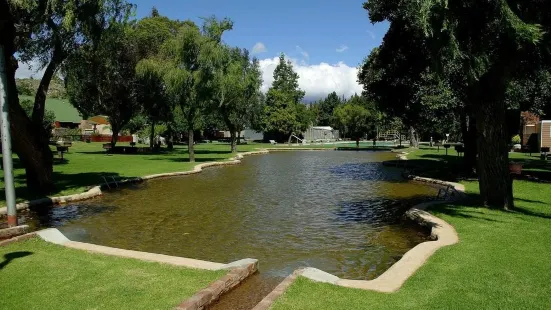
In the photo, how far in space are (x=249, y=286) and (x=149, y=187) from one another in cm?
1289

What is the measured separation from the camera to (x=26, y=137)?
14172 mm

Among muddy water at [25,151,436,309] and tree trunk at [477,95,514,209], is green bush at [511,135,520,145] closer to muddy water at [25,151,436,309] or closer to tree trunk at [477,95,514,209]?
muddy water at [25,151,436,309]

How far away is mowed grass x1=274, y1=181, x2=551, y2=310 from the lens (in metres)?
5.43

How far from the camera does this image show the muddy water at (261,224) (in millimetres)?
8617

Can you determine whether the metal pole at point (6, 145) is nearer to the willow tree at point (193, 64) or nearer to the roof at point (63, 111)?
the willow tree at point (193, 64)

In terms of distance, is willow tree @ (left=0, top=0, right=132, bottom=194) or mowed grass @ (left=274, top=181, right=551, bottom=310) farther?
willow tree @ (left=0, top=0, right=132, bottom=194)

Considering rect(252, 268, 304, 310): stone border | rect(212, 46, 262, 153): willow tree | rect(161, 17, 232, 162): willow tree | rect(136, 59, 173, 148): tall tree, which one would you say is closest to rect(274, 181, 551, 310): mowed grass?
rect(252, 268, 304, 310): stone border

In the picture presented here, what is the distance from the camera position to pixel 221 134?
88875mm

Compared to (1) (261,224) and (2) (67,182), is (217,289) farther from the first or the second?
(2) (67,182)

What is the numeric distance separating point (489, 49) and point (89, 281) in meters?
10.4

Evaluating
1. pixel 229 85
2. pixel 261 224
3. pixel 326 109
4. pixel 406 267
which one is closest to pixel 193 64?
pixel 229 85

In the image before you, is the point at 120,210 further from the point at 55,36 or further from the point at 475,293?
the point at 475,293

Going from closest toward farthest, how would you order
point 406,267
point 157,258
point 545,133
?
1. point 406,267
2. point 157,258
3. point 545,133

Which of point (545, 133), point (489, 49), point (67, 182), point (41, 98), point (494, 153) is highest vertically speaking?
point (489, 49)
